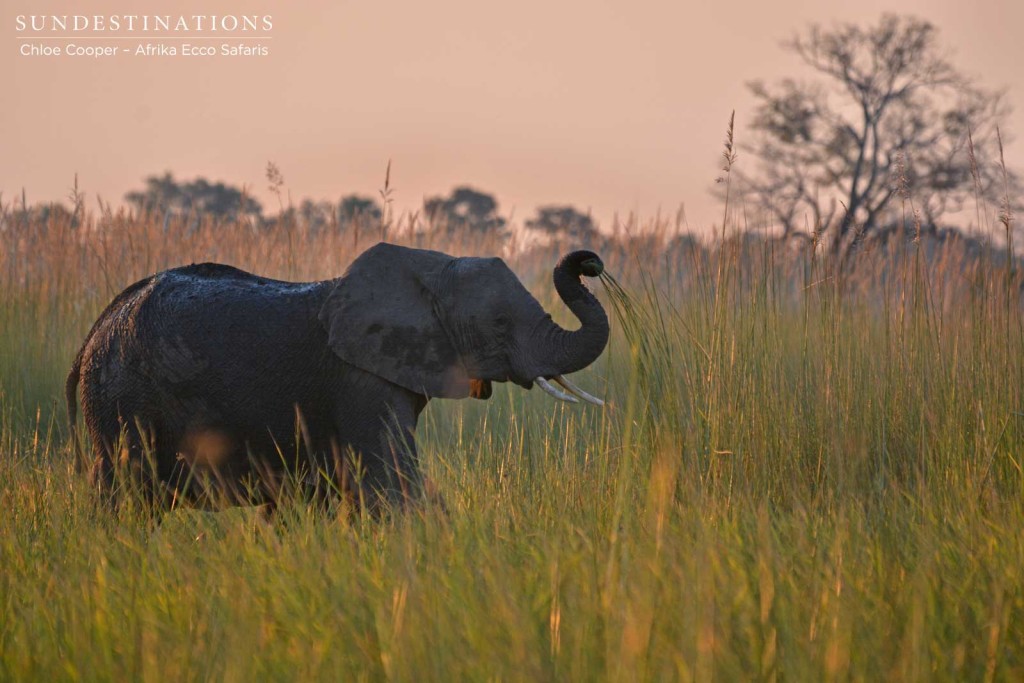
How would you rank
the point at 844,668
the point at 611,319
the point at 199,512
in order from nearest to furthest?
1. the point at 844,668
2. the point at 199,512
3. the point at 611,319

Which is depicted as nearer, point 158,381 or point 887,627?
point 887,627

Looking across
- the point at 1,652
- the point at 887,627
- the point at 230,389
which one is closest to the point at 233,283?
the point at 230,389

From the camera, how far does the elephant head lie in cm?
434

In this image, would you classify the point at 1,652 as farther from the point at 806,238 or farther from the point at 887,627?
the point at 806,238

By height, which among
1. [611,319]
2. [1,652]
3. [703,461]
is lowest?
[1,652]

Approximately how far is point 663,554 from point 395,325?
1709 mm

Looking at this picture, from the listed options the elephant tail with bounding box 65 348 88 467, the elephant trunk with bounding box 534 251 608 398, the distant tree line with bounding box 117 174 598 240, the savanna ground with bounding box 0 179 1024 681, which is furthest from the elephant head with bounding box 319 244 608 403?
the distant tree line with bounding box 117 174 598 240

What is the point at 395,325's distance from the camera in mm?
4441

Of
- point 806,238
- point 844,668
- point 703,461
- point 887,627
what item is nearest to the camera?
point 844,668

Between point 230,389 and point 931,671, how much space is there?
260cm

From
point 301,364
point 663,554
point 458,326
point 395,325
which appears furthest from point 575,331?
point 663,554

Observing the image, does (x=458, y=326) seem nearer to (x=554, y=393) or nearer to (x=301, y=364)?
(x=554, y=393)

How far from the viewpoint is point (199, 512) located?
4000 millimetres

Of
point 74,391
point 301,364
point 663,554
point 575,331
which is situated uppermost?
point 575,331
